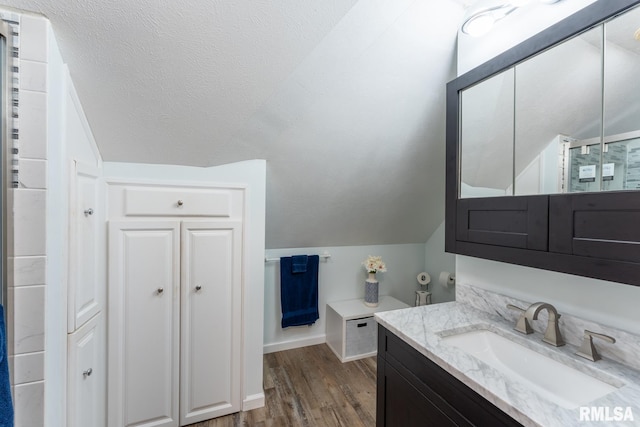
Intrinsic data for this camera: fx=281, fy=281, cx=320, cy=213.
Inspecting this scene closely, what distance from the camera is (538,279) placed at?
1.17 m

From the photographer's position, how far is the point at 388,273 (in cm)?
312

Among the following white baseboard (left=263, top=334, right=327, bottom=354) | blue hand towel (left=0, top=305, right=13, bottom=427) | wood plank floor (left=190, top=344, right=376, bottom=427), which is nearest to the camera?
blue hand towel (left=0, top=305, right=13, bottom=427)

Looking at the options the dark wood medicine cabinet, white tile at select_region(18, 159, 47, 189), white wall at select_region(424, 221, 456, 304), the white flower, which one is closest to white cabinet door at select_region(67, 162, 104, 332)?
white tile at select_region(18, 159, 47, 189)

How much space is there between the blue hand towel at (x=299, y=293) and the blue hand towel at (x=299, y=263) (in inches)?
0.9

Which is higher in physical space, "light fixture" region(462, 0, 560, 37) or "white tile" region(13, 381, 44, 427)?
"light fixture" region(462, 0, 560, 37)

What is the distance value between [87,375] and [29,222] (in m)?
0.87

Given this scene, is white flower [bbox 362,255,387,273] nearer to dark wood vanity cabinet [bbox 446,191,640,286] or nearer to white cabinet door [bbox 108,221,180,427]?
dark wood vanity cabinet [bbox 446,191,640,286]

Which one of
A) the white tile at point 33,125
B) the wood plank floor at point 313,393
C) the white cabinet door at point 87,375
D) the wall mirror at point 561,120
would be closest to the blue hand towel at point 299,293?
the wood plank floor at point 313,393

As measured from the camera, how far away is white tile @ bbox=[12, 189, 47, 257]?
79 cm

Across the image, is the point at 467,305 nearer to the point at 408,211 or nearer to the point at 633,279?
the point at 633,279

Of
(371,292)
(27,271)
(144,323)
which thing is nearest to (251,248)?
(144,323)

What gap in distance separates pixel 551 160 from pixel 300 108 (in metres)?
1.18

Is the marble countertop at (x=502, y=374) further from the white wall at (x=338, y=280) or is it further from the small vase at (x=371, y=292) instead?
the white wall at (x=338, y=280)

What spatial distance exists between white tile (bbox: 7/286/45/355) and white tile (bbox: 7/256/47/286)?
18 mm
